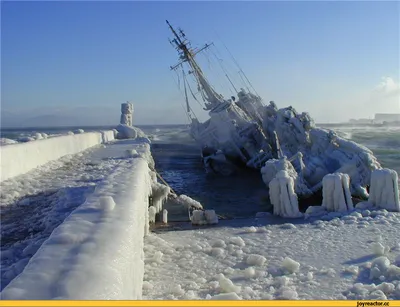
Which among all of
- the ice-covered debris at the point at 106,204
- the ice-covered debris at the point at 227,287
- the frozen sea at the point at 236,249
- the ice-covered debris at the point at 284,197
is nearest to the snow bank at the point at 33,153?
the frozen sea at the point at 236,249

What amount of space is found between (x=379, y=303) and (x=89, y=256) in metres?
3.12

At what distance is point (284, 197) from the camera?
9.79 m

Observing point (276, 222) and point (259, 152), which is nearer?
point (276, 222)

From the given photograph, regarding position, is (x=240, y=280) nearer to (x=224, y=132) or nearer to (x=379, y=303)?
(x=379, y=303)

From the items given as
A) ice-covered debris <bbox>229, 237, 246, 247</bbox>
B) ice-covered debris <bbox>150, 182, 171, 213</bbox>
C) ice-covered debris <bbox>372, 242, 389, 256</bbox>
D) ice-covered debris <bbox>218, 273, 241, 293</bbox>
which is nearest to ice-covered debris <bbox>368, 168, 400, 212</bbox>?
ice-covered debris <bbox>372, 242, 389, 256</bbox>

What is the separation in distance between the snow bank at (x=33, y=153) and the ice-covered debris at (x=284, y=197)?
5.94 metres

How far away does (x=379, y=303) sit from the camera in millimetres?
3934

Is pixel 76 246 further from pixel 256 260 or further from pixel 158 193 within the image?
pixel 158 193

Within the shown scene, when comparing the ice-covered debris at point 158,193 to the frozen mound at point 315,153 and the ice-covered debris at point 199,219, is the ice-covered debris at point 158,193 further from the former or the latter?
the frozen mound at point 315,153

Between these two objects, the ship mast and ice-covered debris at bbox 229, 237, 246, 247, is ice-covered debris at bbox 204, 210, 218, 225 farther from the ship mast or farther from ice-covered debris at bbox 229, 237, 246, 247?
the ship mast

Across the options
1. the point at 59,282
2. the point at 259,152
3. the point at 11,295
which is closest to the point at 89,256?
the point at 59,282

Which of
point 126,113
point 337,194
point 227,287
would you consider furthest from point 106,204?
point 126,113

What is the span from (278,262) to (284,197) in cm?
420

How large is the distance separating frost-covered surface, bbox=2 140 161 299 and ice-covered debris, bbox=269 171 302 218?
5.07 meters
